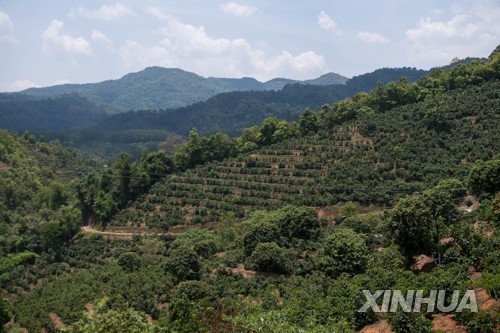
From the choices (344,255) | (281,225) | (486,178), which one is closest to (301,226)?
(281,225)

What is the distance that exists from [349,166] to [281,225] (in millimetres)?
15175

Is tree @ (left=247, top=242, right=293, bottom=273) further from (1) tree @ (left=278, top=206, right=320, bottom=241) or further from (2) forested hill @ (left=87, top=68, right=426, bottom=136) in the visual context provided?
(2) forested hill @ (left=87, top=68, right=426, bottom=136)

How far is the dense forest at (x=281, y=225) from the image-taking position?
16.2 metres

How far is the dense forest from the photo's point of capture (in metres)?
16.2

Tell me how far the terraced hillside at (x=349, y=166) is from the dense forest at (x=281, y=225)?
0.20 meters

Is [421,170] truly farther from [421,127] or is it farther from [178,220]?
[178,220]

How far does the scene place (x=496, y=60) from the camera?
→ 5372 cm

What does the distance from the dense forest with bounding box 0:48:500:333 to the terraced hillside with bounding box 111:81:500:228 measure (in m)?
0.20

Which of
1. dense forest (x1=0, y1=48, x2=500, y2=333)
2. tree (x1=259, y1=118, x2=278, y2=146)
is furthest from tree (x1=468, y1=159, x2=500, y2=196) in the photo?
tree (x1=259, y1=118, x2=278, y2=146)

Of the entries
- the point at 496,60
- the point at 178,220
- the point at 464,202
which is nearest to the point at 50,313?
the point at 178,220

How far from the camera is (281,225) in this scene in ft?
99.9

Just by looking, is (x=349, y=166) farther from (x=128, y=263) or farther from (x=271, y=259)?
(x=128, y=263)

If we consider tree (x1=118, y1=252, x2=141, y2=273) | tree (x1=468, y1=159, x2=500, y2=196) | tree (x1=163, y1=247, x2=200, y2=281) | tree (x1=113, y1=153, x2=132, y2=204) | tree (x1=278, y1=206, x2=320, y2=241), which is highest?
tree (x1=468, y1=159, x2=500, y2=196)

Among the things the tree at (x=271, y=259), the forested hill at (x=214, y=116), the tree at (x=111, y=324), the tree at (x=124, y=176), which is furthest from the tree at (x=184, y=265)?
the forested hill at (x=214, y=116)
